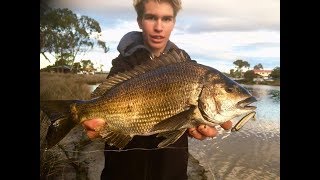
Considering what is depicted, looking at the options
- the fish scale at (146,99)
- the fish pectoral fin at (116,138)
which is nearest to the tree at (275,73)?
the fish scale at (146,99)

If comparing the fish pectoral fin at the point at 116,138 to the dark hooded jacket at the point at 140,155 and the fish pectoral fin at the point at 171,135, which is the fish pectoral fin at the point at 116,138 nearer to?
the dark hooded jacket at the point at 140,155

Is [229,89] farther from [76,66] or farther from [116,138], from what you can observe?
[76,66]

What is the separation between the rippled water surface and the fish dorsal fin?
0.47 m

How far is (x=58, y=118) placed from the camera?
8.11ft

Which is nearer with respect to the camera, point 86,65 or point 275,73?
point 275,73

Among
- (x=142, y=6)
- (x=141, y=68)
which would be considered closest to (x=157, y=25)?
(x=142, y=6)

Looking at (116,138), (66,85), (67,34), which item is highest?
(67,34)

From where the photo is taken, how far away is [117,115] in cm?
242

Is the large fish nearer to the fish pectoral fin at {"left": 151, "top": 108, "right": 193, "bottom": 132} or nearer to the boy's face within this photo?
the fish pectoral fin at {"left": 151, "top": 108, "right": 193, "bottom": 132}

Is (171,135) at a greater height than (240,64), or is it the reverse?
(240,64)

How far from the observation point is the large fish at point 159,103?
7.55 ft

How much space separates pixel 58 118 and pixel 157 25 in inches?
33.3

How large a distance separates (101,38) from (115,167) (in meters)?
0.87
